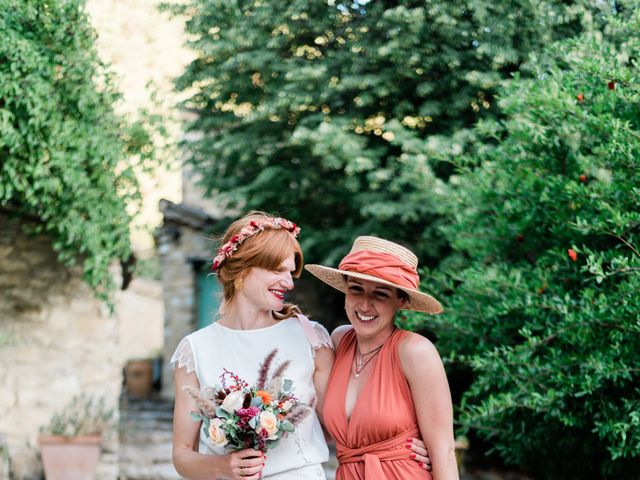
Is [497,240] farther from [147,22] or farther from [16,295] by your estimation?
[147,22]

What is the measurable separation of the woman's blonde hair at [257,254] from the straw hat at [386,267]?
0.21 m

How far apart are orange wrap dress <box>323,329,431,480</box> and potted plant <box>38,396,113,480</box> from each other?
5.23m

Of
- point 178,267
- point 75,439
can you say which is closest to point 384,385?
point 75,439

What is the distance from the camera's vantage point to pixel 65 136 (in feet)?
21.0

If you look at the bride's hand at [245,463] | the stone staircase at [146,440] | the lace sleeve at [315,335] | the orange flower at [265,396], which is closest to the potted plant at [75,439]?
the stone staircase at [146,440]

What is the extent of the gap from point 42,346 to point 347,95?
17.4 ft

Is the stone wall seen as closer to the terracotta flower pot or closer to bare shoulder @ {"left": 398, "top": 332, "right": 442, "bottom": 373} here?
the terracotta flower pot

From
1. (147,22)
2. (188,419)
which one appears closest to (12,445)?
(188,419)

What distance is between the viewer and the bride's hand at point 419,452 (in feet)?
8.82

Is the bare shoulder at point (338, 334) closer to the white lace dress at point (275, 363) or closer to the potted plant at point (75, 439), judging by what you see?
the white lace dress at point (275, 363)

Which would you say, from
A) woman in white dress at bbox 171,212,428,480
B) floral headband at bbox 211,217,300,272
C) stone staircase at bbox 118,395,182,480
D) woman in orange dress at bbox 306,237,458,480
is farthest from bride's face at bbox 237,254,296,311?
stone staircase at bbox 118,395,182,480

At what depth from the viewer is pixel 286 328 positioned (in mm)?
3008

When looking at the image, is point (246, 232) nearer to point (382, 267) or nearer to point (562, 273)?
point (382, 267)

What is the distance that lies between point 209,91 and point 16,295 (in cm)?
514
